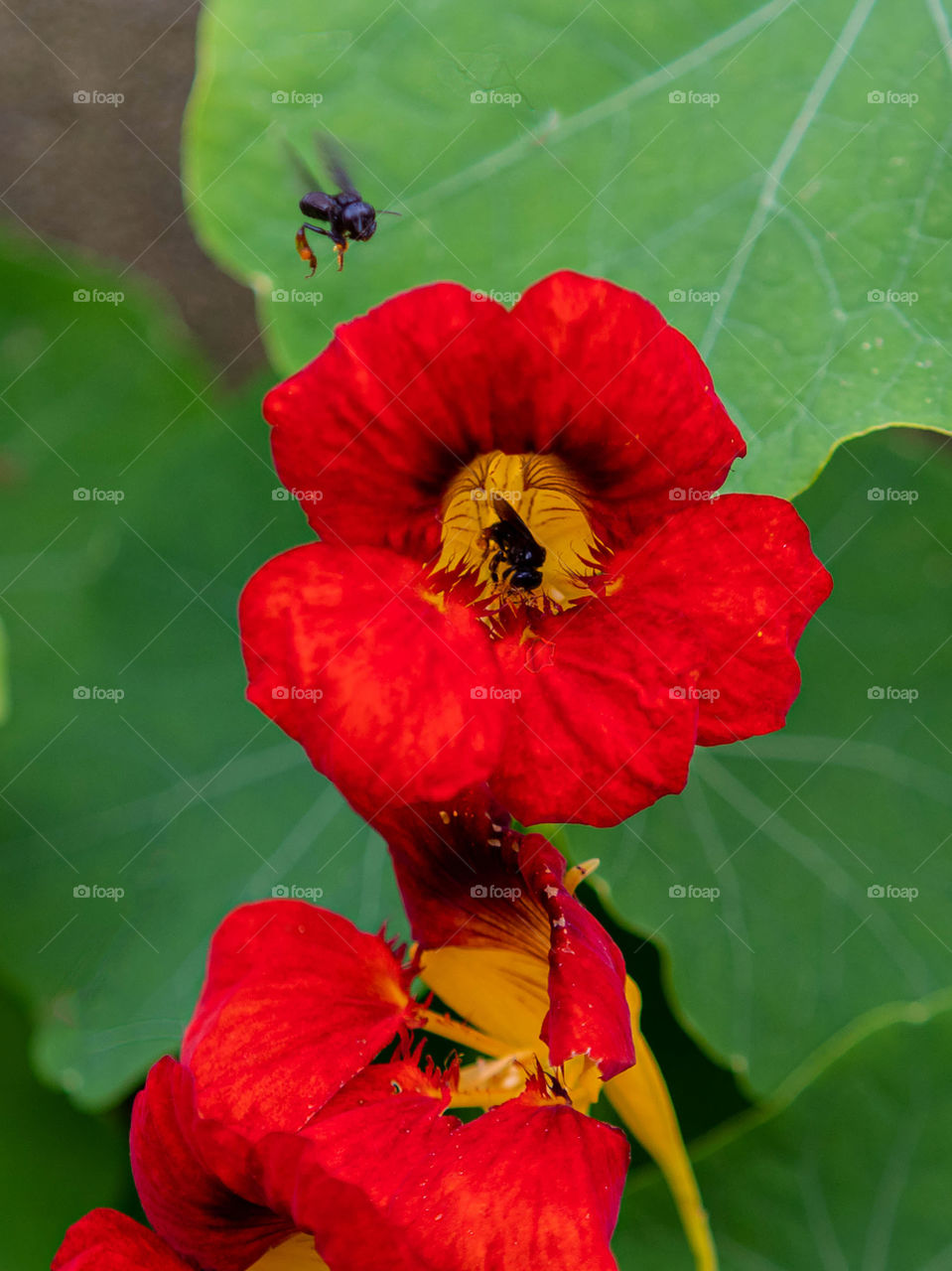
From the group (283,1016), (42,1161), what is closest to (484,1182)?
(283,1016)

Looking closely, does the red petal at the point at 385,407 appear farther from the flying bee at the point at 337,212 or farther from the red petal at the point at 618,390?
the flying bee at the point at 337,212

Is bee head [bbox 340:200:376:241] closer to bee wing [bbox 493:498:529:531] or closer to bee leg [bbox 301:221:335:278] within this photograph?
bee leg [bbox 301:221:335:278]

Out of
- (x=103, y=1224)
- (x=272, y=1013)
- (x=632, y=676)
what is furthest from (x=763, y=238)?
(x=103, y=1224)

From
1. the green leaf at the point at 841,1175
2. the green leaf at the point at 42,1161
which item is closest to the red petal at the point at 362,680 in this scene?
the green leaf at the point at 841,1175

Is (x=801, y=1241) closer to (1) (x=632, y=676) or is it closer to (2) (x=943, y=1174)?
(2) (x=943, y=1174)

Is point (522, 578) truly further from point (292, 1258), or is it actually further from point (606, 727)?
point (292, 1258)

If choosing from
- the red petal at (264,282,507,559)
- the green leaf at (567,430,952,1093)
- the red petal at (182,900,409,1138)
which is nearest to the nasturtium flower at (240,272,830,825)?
the red petal at (264,282,507,559)
